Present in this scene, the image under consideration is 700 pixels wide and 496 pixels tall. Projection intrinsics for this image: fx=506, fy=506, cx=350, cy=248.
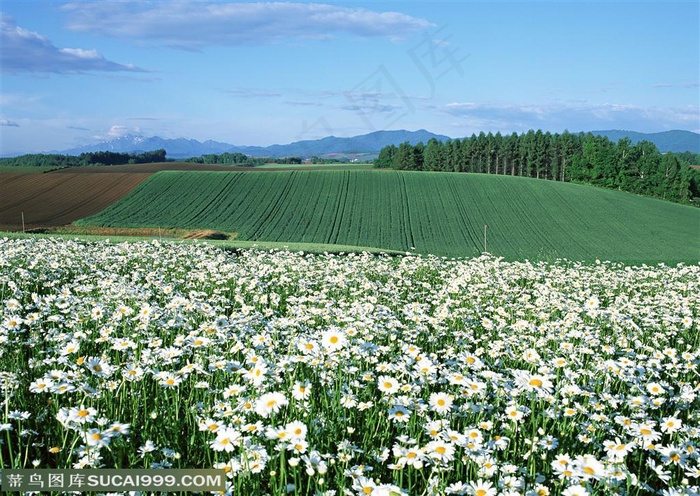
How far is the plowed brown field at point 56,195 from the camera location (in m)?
48.5

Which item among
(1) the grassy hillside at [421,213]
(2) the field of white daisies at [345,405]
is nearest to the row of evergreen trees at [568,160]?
(1) the grassy hillside at [421,213]

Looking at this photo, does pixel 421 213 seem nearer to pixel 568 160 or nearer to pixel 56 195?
pixel 56 195

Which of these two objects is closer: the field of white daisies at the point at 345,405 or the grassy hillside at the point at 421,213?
the field of white daisies at the point at 345,405

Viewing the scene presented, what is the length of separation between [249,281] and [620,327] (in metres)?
6.45

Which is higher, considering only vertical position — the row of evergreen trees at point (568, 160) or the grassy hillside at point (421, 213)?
the row of evergreen trees at point (568, 160)

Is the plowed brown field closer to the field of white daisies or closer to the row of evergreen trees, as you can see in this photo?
the field of white daisies

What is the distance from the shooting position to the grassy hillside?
43.0m

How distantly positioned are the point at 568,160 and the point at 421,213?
213 ft

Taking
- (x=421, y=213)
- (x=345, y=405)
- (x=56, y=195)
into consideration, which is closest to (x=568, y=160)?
(x=421, y=213)

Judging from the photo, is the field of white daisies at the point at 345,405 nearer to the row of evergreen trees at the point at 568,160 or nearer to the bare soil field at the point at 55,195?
the bare soil field at the point at 55,195

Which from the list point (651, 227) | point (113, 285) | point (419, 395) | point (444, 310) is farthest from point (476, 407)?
point (651, 227)

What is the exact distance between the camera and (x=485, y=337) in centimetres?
695

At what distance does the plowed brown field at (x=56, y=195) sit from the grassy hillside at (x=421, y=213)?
8.59ft

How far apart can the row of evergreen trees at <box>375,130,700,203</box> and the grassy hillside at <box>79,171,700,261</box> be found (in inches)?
1002
